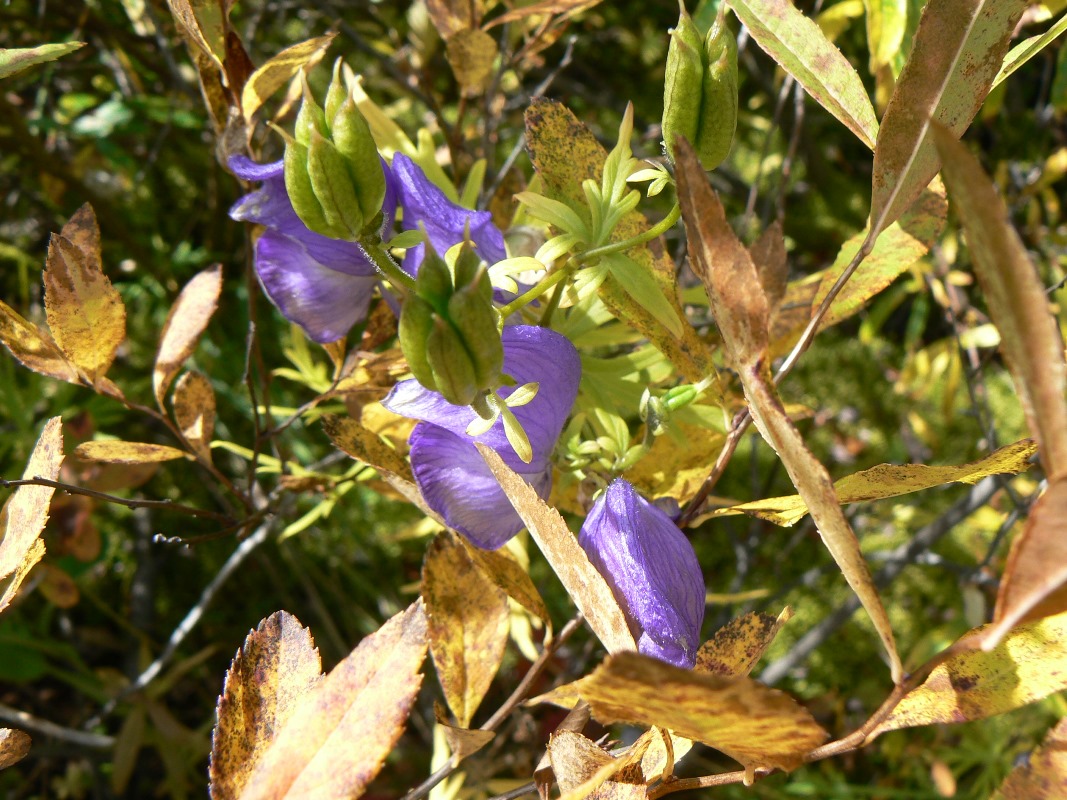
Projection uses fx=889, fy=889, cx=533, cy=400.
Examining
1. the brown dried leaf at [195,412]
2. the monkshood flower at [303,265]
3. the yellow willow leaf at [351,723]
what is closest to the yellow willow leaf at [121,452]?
the brown dried leaf at [195,412]

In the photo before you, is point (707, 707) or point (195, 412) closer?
point (707, 707)

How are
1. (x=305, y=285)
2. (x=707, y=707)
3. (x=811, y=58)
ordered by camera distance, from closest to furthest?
(x=707, y=707) < (x=811, y=58) < (x=305, y=285)

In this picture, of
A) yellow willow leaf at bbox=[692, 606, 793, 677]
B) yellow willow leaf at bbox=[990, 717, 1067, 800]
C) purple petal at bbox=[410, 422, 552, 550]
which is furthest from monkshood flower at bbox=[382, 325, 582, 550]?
yellow willow leaf at bbox=[990, 717, 1067, 800]

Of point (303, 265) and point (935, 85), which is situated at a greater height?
point (935, 85)

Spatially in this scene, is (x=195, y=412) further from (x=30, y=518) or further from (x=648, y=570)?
(x=648, y=570)

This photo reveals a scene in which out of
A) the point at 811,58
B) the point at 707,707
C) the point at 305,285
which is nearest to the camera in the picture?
the point at 707,707

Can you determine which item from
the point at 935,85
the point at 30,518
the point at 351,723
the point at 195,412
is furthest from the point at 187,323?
the point at 935,85
